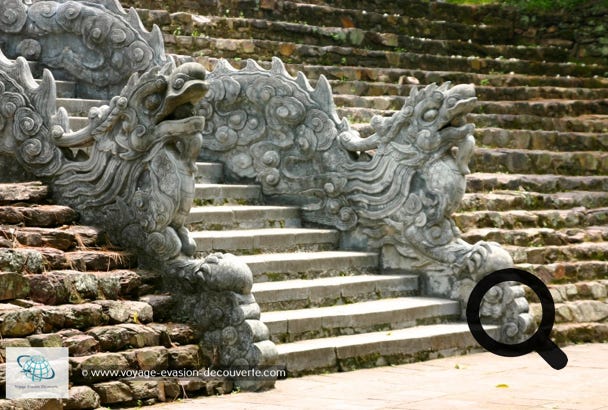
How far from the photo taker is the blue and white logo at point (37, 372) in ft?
24.4

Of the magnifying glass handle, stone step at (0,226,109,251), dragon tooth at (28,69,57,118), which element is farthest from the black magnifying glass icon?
dragon tooth at (28,69,57,118)

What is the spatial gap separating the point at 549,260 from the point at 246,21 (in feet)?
15.5

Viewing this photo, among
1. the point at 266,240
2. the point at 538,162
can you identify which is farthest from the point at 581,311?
the point at 266,240

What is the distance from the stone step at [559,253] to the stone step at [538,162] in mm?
1344

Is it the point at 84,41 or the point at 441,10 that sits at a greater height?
the point at 441,10

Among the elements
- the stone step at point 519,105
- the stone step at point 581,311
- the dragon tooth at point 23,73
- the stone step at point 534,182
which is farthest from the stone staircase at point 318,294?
the stone step at point 519,105

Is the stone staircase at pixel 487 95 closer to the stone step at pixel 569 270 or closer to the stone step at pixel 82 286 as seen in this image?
the stone step at pixel 569 270

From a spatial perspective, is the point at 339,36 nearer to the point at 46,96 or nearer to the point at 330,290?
the point at 330,290

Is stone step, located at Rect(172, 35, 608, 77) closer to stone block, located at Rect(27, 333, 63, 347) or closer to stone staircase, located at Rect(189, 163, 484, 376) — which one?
stone staircase, located at Rect(189, 163, 484, 376)

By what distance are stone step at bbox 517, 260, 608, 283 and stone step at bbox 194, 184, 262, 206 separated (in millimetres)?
2449

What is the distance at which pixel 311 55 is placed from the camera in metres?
15.3

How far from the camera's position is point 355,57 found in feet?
51.8

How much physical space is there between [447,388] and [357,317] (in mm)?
1299

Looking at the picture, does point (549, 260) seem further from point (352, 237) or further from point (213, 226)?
point (213, 226)
